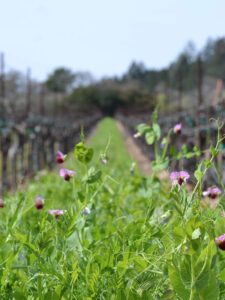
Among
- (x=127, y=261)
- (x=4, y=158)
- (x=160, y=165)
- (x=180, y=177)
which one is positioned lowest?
(x=4, y=158)

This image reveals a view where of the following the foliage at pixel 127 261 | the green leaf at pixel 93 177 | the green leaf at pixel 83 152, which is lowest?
the foliage at pixel 127 261

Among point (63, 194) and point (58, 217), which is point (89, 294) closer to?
point (58, 217)

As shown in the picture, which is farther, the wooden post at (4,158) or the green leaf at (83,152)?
the wooden post at (4,158)

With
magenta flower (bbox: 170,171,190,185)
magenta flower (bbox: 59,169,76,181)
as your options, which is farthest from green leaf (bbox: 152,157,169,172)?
magenta flower (bbox: 170,171,190,185)

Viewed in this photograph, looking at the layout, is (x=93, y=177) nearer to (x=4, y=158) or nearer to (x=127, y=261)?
(x=127, y=261)

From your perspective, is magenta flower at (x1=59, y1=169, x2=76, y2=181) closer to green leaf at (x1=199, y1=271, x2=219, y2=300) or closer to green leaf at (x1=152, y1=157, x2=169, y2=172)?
green leaf at (x1=152, y1=157, x2=169, y2=172)

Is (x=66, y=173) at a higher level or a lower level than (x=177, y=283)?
higher

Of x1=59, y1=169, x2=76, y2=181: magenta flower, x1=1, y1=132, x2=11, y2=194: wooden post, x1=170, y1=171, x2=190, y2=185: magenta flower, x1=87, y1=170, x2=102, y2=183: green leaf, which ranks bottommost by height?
x1=1, y1=132, x2=11, y2=194: wooden post

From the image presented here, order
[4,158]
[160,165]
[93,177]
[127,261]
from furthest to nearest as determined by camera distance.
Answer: [4,158], [160,165], [93,177], [127,261]

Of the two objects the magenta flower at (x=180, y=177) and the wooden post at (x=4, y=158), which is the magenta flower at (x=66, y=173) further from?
the wooden post at (x=4, y=158)

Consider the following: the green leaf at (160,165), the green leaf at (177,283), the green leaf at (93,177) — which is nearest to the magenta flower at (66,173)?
the green leaf at (93,177)

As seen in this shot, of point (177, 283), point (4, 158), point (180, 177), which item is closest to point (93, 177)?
point (180, 177)

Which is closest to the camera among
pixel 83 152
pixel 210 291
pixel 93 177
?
pixel 210 291

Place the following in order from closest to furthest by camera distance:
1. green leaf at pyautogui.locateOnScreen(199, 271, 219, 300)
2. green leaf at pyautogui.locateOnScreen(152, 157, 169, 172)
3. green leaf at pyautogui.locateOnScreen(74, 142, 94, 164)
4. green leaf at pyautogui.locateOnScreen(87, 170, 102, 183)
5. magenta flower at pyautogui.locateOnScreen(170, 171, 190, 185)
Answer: green leaf at pyautogui.locateOnScreen(199, 271, 219, 300), magenta flower at pyautogui.locateOnScreen(170, 171, 190, 185), green leaf at pyautogui.locateOnScreen(74, 142, 94, 164), green leaf at pyautogui.locateOnScreen(87, 170, 102, 183), green leaf at pyautogui.locateOnScreen(152, 157, 169, 172)
